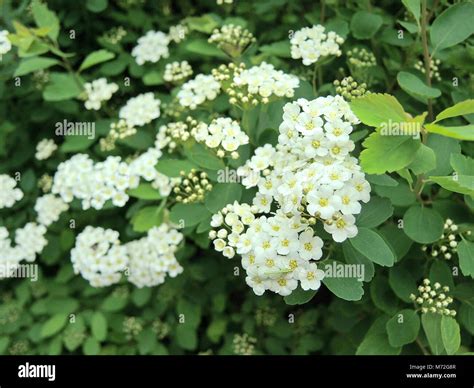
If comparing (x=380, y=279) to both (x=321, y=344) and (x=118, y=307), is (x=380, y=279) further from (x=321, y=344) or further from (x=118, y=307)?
(x=118, y=307)

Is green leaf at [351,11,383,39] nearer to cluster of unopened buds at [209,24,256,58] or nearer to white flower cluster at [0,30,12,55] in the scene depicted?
cluster of unopened buds at [209,24,256,58]

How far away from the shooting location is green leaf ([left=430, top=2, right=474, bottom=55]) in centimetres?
264

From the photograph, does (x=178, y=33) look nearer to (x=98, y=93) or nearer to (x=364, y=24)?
(x=98, y=93)

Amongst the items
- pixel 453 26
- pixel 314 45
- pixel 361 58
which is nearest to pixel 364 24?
pixel 361 58

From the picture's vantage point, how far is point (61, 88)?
3434mm

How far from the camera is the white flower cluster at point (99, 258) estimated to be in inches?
119

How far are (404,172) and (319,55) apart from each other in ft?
3.08

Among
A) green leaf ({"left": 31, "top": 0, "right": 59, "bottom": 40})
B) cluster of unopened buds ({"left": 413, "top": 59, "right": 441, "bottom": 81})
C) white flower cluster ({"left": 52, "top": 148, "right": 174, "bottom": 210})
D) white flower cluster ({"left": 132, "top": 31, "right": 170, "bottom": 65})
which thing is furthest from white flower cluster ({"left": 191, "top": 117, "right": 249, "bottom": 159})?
green leaf ({"left": 31, "top": 0, "right": 59, "bottom": 40})

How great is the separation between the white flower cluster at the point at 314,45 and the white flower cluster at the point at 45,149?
66.9 inches

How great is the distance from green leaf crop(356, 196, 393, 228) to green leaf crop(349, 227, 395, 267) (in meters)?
0.07

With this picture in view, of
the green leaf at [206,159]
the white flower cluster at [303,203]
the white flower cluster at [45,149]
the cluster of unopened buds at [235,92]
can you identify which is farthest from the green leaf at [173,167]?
the white flower cluster at [45,149]

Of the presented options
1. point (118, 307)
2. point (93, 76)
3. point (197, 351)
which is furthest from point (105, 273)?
point (93, 76)

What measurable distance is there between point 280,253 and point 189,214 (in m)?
0.74

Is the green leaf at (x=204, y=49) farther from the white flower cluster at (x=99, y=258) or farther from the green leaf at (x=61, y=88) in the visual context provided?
the white flower cluster at (x=99, y=258)
